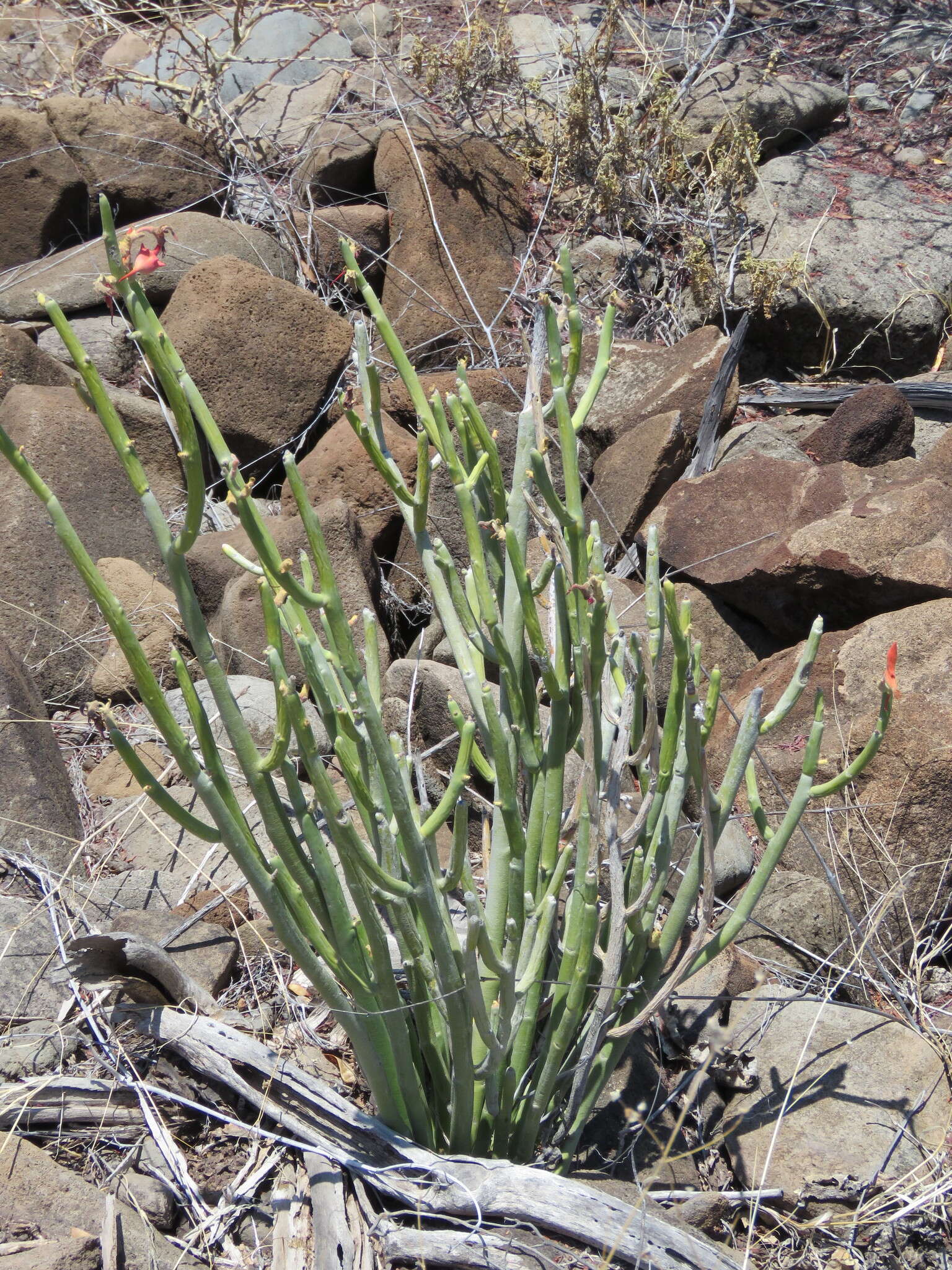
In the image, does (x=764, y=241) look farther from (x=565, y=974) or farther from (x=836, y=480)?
(x=565, y=974)

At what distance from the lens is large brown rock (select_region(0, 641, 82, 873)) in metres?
2.47

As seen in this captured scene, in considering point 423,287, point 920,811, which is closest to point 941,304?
point 423,287

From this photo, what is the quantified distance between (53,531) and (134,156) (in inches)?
94.0

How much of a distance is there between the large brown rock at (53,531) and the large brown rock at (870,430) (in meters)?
2.47

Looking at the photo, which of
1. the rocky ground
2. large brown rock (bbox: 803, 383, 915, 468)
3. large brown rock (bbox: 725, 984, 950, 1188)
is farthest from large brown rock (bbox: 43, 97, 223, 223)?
large brown rock (bbox: 725, 984, 950, 1188)

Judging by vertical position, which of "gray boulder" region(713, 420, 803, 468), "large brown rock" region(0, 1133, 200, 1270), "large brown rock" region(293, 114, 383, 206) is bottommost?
"gray boulder" region(713, 420, 803, 468)

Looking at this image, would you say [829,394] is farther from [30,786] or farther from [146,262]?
[146,262]

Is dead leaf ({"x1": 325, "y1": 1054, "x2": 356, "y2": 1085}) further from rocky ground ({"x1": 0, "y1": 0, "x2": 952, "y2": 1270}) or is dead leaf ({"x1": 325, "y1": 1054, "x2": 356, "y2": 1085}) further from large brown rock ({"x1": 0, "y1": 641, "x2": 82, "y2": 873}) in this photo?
large brown rock ({"x1": 0, "y1": 641, "x2": 82, "y2": 873})

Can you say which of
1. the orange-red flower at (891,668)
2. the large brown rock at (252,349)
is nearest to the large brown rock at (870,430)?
the large brown rock at (252,349)

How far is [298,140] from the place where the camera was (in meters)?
5.21

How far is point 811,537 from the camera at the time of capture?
313cm

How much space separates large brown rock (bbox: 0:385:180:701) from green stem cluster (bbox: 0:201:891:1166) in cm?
194

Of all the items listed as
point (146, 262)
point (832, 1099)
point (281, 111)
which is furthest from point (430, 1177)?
point (281, 111)

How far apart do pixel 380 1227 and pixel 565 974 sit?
1.60ft
